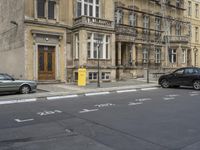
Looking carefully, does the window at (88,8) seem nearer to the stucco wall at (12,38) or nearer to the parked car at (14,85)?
the stucco wall at (12,38)

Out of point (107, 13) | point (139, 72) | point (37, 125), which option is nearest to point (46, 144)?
point (37, 125)

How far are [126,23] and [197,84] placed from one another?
546 inches

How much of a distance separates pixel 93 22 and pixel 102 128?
60.1 ft

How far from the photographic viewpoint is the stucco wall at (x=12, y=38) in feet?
77.9

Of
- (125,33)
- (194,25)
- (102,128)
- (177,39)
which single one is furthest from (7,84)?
(194,25)

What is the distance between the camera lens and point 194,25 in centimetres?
4203

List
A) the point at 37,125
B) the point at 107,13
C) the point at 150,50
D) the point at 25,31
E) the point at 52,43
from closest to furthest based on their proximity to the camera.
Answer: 1. the point at 37,125
2. the point at 25,31
3. the point at 52,43
4. the point at 107,13
5. the point at 150,50

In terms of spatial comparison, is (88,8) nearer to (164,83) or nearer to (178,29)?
(164,83)

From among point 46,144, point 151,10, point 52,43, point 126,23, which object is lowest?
point 46,144

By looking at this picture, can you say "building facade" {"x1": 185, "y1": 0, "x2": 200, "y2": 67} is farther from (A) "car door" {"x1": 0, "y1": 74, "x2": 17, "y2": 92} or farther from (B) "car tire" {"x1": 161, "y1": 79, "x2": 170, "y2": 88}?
(A) "car door" {"x1": 0, "y1": 74, "x2": 17, "y2": 92}

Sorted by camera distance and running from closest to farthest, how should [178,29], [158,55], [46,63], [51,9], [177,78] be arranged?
[177,78], [46,63], [51,9], [158,55], [178,29]

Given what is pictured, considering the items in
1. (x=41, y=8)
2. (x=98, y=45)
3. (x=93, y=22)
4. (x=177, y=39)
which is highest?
(x=41, y=8)

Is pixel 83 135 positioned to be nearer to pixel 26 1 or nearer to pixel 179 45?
pixel 26 1

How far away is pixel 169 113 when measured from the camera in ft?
33.2
